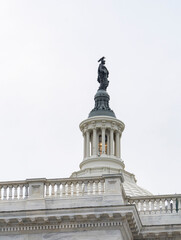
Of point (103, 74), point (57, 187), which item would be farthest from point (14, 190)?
point (103, 74)

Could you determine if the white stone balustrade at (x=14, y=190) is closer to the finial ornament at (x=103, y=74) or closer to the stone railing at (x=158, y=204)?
the stone railing at (x=158, y=204)

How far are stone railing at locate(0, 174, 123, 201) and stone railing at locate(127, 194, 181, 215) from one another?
3.07 metres

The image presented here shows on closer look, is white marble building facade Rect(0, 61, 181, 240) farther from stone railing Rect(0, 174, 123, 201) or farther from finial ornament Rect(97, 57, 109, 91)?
finial ornament Rect(97, 57, 109, 91)

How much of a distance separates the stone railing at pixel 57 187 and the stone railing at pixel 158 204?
3065 millimetres

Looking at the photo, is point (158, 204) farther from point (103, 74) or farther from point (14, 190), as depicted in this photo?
point (103, 74)

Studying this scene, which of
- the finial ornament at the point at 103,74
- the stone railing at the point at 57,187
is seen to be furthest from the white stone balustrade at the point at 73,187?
the finial ornament at the point at 103,74

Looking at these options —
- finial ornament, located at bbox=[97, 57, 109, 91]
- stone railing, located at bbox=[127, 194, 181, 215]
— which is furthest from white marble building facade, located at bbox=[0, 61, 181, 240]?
finial ornament, located at bbox=[97, 57, 109, 91]

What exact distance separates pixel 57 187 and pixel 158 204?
215 inches

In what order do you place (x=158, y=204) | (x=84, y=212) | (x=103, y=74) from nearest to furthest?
(x=84, y=212), (x=158, y=204), (x=103, y=74)

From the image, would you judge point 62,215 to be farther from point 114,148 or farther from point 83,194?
point 114,148

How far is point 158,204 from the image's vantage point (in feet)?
139

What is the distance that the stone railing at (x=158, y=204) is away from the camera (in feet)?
139

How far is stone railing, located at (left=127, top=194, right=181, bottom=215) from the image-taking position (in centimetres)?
4225

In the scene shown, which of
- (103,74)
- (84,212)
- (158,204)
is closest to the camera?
(84,212)
